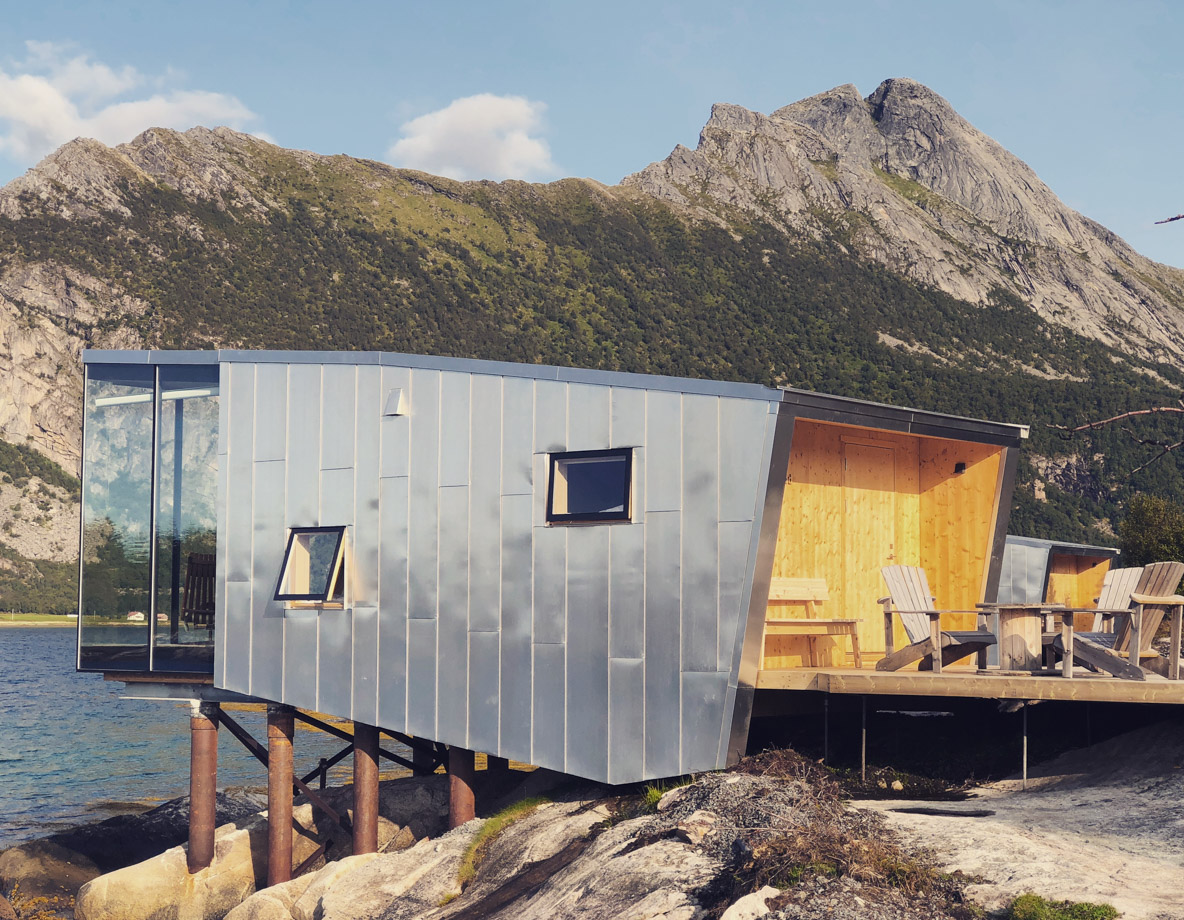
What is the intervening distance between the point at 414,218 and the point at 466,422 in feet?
367

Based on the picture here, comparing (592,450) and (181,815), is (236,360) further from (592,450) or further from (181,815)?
(181,815)

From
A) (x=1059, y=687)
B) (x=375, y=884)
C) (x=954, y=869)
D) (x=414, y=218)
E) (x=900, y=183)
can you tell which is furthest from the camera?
(x=900, y=183)

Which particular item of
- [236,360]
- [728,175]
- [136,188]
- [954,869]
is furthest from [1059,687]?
[728,175]

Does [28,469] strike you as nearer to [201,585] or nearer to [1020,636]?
[201,585]

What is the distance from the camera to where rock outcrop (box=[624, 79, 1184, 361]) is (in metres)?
116

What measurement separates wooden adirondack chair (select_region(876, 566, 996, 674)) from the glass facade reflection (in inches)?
291

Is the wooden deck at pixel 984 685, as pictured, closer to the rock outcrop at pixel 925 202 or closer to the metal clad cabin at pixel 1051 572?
the metal clad cabin at pixel 1051 572

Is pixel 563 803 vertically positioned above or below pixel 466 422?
below

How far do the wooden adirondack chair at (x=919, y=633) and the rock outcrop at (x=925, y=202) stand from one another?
102 meters

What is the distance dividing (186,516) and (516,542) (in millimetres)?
4298

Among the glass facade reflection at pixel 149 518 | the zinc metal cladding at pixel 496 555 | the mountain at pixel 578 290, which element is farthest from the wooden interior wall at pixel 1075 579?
the mountain at pixel 578 290

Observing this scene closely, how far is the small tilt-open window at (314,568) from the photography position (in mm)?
12164

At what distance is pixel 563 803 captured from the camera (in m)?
10.9

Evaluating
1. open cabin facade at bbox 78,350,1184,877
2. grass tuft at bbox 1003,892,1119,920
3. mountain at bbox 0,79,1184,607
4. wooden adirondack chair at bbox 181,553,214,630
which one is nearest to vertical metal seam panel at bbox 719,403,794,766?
open cabin facade at bbox 78,350,1184,877
